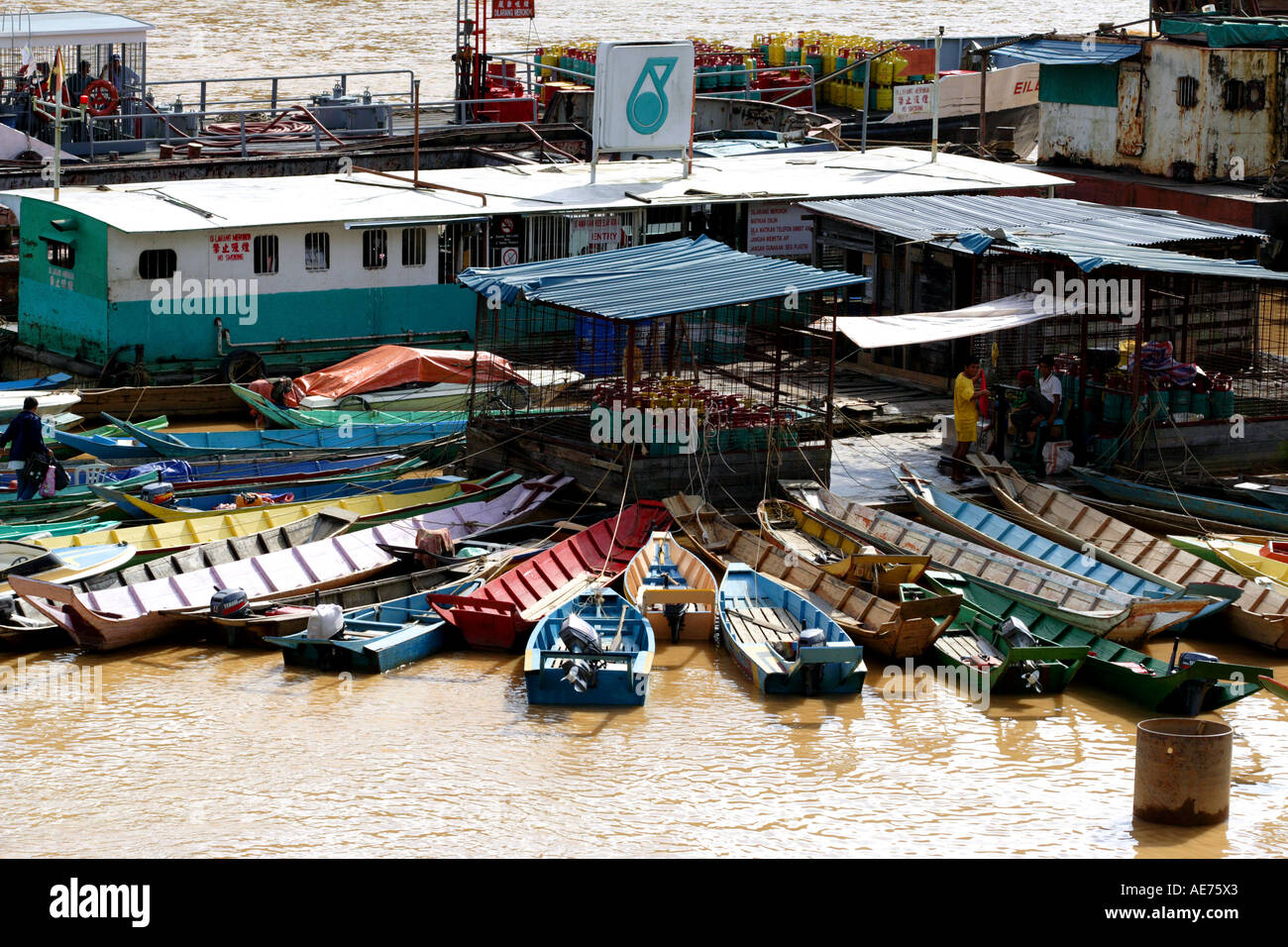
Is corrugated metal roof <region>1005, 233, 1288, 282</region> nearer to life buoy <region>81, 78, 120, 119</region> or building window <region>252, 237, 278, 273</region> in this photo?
building window <region>252, 237, 278, 273</region>

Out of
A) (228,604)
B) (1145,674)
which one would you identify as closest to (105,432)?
(228,604)

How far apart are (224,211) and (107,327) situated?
2709 millimetres

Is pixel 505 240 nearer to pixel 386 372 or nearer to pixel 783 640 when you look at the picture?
pixel 386 372

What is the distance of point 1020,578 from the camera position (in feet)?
61.9

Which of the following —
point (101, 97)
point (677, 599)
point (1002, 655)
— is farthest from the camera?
point (101, 97)

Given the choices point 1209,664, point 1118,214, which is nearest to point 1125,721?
point 1209,664

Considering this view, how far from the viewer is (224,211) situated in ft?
91.5

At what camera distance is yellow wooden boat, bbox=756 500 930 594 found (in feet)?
61.2

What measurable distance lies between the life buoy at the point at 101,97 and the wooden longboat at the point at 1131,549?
79.2 feet

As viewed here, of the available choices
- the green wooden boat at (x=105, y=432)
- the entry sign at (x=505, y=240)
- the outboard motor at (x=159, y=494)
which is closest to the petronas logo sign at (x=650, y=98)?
the entry sign at (x=505, y=240)

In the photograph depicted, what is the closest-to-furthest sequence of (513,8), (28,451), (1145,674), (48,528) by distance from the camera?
1. (1145,674)
2. (48,528)
3. (28,451)
4. (513,8)

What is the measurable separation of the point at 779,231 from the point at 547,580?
1307cm

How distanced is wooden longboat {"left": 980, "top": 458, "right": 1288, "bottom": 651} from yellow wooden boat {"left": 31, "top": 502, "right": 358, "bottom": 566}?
841cm

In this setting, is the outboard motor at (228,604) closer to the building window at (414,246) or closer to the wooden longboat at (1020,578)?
the wooden longboat at (1020,578)
